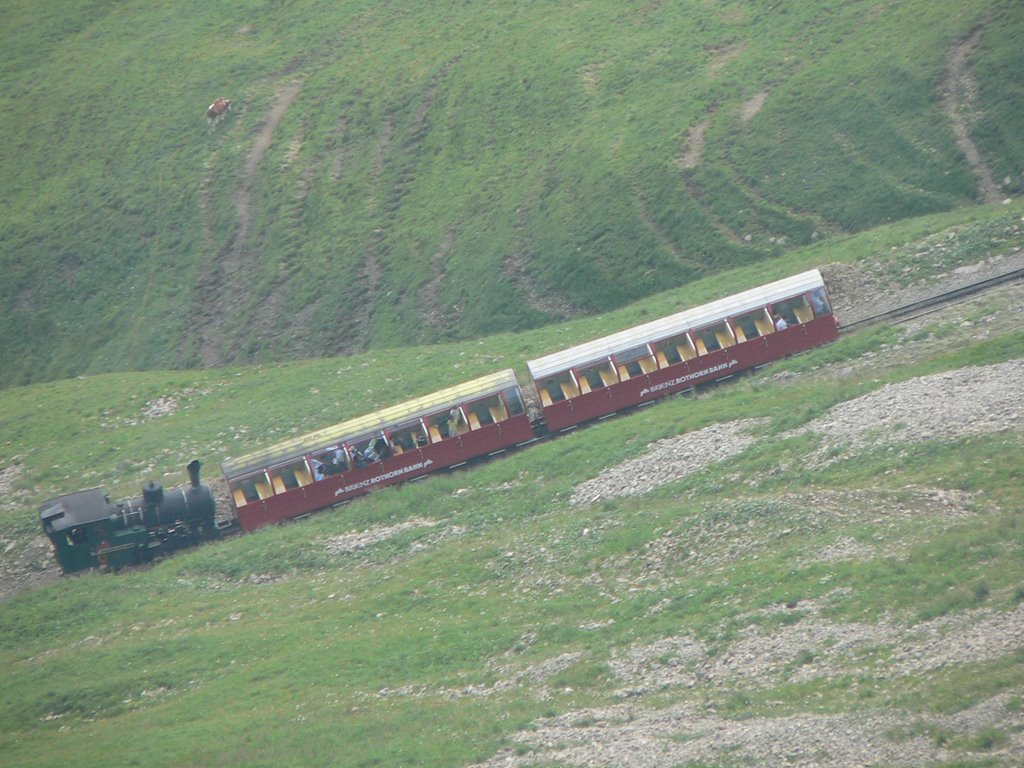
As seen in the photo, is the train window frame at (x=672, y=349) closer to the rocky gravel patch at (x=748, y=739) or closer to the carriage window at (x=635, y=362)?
the carriage window at (x=635, y=362)

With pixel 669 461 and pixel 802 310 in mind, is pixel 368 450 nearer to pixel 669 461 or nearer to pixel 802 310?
pixel 669 461

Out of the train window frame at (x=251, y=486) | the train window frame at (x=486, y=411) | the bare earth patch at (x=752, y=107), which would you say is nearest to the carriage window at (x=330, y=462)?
the train window frame at (x=251, y=486)

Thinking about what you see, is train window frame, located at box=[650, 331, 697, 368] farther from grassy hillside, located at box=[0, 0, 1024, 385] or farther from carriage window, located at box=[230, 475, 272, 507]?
carriage window, located at box=[230, 475, 272, 507]

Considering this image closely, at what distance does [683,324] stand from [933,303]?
9.52 m

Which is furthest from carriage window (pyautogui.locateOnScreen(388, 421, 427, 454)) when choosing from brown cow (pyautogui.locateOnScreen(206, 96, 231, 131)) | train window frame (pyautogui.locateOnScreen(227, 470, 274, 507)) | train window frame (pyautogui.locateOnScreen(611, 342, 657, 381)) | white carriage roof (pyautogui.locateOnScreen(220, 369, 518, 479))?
brown cow (pyautogui.locateOnScreen(206, 96, 231, 131))

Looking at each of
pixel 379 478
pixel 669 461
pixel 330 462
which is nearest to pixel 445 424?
pixel 379 478

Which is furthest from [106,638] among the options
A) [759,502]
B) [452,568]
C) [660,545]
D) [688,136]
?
[688,136]

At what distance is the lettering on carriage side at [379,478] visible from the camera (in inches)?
1758

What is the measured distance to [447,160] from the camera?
7762cm

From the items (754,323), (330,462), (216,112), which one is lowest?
(754,323)

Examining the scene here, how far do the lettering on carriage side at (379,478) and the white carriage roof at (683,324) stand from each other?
221 inches

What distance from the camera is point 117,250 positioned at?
8306cm

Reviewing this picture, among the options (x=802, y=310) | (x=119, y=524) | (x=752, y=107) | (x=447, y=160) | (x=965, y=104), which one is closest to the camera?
(x=119, y=524)

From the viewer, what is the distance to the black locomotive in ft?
144
